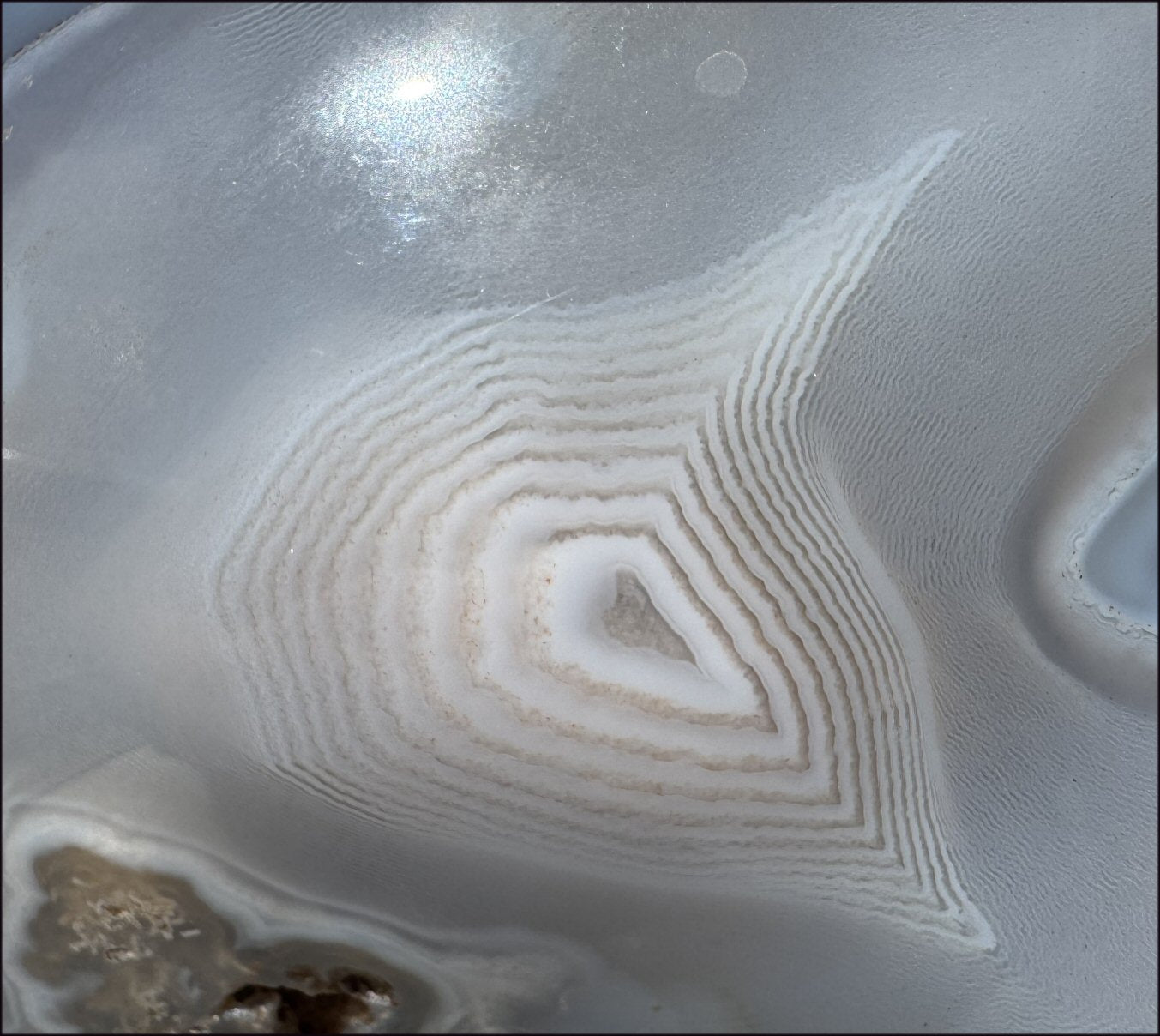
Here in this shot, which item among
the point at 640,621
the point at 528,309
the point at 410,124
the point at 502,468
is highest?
the point at 410,124

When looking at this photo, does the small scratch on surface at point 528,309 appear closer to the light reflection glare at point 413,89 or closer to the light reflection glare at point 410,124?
the light reflection glare at point 410,124

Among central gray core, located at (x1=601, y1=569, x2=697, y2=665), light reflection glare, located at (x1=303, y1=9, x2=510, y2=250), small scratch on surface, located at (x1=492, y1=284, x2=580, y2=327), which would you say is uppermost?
light reflection glare, located at (x1=303, y1=9, x2=510, y2=250)

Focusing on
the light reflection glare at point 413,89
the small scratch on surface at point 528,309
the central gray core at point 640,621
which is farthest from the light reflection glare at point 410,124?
the central gray core at point 640,621

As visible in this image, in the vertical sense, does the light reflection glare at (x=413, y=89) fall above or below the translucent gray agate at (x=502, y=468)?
above

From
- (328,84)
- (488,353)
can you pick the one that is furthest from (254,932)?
(328,84)

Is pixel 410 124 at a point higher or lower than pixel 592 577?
higher

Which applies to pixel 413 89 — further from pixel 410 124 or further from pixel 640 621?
pixel 640 621

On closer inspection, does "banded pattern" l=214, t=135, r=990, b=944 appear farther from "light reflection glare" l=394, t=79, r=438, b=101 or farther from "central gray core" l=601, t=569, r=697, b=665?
"light reflection glare" l=394, t=79, r=438, b=101

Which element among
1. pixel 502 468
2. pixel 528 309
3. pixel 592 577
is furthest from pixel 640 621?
pixel 528 309

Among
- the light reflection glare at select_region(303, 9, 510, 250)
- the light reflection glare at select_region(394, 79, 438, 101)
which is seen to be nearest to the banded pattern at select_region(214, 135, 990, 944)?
the light reflection glare at select_region(303, 9, 510, 250)
